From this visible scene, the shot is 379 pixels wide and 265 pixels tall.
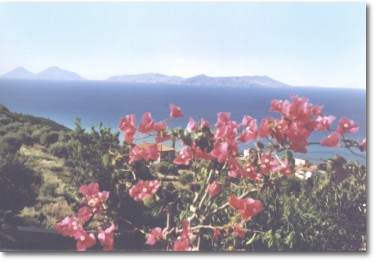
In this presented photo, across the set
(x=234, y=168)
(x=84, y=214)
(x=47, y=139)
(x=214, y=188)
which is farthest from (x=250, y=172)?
(x=47, y=139)

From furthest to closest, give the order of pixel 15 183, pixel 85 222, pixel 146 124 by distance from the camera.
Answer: pixel 15 183, pixel 85 222, pixel 146 124

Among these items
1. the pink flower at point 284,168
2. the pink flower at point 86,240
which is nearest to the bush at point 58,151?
the pink flower at point 86,240

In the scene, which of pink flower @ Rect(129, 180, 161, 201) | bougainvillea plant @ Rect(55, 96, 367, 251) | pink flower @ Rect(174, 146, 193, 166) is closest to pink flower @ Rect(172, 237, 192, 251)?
bougainvillea plant @ Rect(55, 96, 367, 251)

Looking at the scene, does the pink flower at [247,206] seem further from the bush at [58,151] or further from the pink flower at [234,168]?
the bush at [58,151]

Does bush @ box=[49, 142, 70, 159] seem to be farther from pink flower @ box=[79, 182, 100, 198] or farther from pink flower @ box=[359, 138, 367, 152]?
pink flower @ box=[359, 138, 367, 152]

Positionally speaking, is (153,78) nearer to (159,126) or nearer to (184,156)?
(159,126)

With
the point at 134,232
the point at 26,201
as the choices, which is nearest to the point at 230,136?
the point at 134,232

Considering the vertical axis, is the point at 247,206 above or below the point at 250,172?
below

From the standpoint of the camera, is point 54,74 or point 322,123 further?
point 54,74
